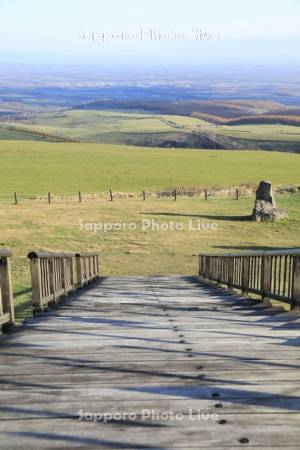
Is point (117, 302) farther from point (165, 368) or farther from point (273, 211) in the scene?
point (273, 211)

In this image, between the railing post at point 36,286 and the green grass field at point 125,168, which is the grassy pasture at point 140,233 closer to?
the railing post at point 36,286

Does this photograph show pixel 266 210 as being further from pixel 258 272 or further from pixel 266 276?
pixel 266 276

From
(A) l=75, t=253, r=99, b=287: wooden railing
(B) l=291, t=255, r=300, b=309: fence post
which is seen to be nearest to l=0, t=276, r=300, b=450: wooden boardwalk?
(B) l=291, t=255, r=300, b=309: fence post

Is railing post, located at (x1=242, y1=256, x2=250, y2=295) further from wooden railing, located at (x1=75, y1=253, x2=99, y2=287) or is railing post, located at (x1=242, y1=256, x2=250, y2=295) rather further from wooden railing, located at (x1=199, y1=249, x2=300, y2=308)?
wooden railing, located at (x1=75, y1=253, x2=99, y2=287)

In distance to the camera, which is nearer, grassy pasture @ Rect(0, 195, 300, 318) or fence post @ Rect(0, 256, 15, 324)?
fence post @ Rect(0, 256, 15, 324)

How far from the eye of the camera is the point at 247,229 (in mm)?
24969

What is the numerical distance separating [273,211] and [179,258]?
812 cm

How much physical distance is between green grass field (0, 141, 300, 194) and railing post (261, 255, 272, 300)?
32466 mm

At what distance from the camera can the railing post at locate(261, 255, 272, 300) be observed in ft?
26.1

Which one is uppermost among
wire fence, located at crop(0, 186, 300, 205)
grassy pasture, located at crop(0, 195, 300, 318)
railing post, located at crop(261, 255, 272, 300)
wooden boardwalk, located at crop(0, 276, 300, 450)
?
wooden boardwalk, located at crop(0, 276, 300, 450)

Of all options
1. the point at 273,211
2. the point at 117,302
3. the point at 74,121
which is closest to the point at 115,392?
the point at 117,302

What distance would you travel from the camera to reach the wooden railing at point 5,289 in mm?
5613

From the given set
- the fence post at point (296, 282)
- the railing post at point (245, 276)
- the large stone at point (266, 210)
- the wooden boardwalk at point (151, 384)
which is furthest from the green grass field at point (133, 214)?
the wooden boardwalk at point (151, 384)

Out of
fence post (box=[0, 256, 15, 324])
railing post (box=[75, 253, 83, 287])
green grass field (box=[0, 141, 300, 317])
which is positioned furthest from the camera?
green grass field (box=[0, 141, 300, 317])
